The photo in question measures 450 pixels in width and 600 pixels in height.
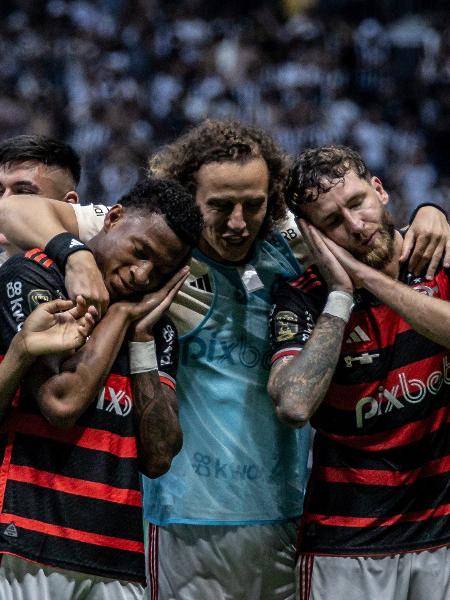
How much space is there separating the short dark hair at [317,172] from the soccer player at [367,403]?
35 mm

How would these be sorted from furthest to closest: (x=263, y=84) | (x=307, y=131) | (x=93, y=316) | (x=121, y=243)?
(x=263, y=84)
(x=307, y=131)
(x=121, y=243)
(x=93, y=316)

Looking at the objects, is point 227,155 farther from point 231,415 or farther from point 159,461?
point 159,461

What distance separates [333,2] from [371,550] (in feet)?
23.7

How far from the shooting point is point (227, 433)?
3676mm

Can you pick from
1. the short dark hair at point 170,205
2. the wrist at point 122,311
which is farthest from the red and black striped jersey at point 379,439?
the wrist at point 122,311

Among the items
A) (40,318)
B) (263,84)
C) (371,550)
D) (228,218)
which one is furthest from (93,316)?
(263,84)

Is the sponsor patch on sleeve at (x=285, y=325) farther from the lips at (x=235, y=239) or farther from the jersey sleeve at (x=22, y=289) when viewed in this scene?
the jersey sleeve at (x=22, y=289)

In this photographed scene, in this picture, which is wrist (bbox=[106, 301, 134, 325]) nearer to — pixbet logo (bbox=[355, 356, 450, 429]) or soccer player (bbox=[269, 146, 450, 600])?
soccer player (bbox=[269, 146, 450, 600])

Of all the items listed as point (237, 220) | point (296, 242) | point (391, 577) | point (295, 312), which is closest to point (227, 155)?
point (237, 220)

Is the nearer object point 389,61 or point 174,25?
point 389,61

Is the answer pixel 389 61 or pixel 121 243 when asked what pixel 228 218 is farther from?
pixel 389 61

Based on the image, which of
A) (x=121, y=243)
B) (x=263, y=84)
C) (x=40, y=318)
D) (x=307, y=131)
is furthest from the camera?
(x=263, y=84)

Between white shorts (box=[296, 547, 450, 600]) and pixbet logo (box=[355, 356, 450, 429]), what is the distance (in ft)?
1.36

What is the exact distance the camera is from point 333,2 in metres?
9.67
